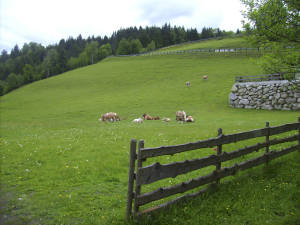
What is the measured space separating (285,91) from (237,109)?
247 inches

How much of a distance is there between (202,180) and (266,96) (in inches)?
1151

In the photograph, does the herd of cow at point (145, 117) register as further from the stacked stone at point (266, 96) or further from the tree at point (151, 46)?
the tree at point (151, 46)

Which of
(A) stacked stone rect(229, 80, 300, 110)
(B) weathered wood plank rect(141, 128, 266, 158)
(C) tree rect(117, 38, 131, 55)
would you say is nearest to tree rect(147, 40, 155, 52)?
(C) tree rect(117, 38, 131, 55)

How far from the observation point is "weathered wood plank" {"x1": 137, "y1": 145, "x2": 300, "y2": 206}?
17.3 feet

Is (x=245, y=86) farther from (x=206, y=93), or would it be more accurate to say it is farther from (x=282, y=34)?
(x=282, y=34)

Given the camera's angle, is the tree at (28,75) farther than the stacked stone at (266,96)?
Yes

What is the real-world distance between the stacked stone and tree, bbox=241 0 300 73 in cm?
1803

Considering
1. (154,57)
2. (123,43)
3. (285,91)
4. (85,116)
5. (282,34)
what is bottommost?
(85,116)

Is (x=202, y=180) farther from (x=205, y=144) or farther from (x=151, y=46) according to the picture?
(x=151, y=46)

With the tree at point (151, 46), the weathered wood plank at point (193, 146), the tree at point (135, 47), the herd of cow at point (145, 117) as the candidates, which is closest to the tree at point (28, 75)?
the tree at point (135, 47)

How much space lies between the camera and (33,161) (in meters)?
9.98

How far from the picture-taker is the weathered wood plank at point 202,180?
528 centimetres

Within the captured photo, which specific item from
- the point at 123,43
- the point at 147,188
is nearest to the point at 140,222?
the point at 147,188

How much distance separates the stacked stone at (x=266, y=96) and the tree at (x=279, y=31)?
1803 cm
